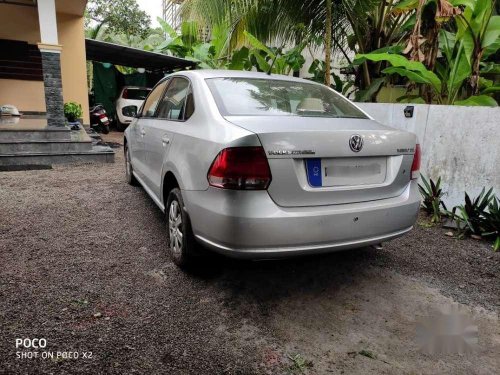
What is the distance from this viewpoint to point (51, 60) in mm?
7488

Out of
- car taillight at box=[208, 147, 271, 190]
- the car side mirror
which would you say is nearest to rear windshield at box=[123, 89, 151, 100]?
the car side mirror

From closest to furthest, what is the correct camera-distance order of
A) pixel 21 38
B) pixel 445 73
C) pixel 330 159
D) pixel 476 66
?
pixel 330 159
pixel 476 66
pixel 445 73
pixel 21 38

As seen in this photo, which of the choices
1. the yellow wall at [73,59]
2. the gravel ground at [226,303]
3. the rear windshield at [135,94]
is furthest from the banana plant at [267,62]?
the rear windshield at [135,94]

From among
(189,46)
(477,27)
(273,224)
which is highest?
(189,46)

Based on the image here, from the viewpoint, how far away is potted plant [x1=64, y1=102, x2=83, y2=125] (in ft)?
32.3

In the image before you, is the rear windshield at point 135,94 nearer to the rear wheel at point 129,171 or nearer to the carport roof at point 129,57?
the carport roof at point 129,57

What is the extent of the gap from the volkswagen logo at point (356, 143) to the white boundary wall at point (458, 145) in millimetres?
2441

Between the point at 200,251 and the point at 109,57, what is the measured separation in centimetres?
1317

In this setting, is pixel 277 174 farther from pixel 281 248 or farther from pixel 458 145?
pixel 458 145

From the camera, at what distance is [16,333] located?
223 cm

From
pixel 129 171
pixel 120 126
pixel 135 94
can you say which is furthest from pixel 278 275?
pixel 120 126

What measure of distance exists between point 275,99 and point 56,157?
589 centimetres

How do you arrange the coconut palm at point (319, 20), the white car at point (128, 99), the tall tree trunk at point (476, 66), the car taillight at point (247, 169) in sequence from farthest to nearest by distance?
the white car at point (128, 99), the coconut palm at point (319, 20), the tall tree trunk at point (476, 66), the car taillight at point (247, 169)

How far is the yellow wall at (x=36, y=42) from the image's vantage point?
10.4m
